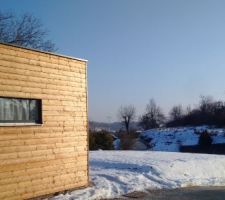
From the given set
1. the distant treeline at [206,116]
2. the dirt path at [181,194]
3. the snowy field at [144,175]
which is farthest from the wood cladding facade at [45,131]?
the distant treeline at [206,116]

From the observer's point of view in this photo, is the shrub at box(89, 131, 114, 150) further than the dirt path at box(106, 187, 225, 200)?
Yes

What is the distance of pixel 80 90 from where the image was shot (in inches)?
582

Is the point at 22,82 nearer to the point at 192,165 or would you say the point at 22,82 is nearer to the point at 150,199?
the point at 150,199

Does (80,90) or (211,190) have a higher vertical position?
(80,90)

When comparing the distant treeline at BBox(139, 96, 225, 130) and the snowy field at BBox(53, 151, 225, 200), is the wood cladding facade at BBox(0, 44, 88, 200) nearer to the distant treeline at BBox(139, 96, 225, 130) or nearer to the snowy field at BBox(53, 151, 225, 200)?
the snowy field at BBox(53, 151, 225, 200)

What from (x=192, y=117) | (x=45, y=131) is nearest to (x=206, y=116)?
(x=192, y=117)

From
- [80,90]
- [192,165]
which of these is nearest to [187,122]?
[192,165]

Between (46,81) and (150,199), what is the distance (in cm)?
481

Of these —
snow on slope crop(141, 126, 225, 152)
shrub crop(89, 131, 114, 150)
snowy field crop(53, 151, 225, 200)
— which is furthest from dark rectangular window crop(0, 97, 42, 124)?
snow on slope crop(141, 126, 225, 152)

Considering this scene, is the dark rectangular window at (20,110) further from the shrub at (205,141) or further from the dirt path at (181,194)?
the shrub at (205,141)

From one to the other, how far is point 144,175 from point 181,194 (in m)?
2.87

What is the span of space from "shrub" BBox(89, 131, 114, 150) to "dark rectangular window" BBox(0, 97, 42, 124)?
23.6 metres

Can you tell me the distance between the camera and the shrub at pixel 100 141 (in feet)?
121

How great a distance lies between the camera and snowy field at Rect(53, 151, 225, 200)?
14.3 meters
